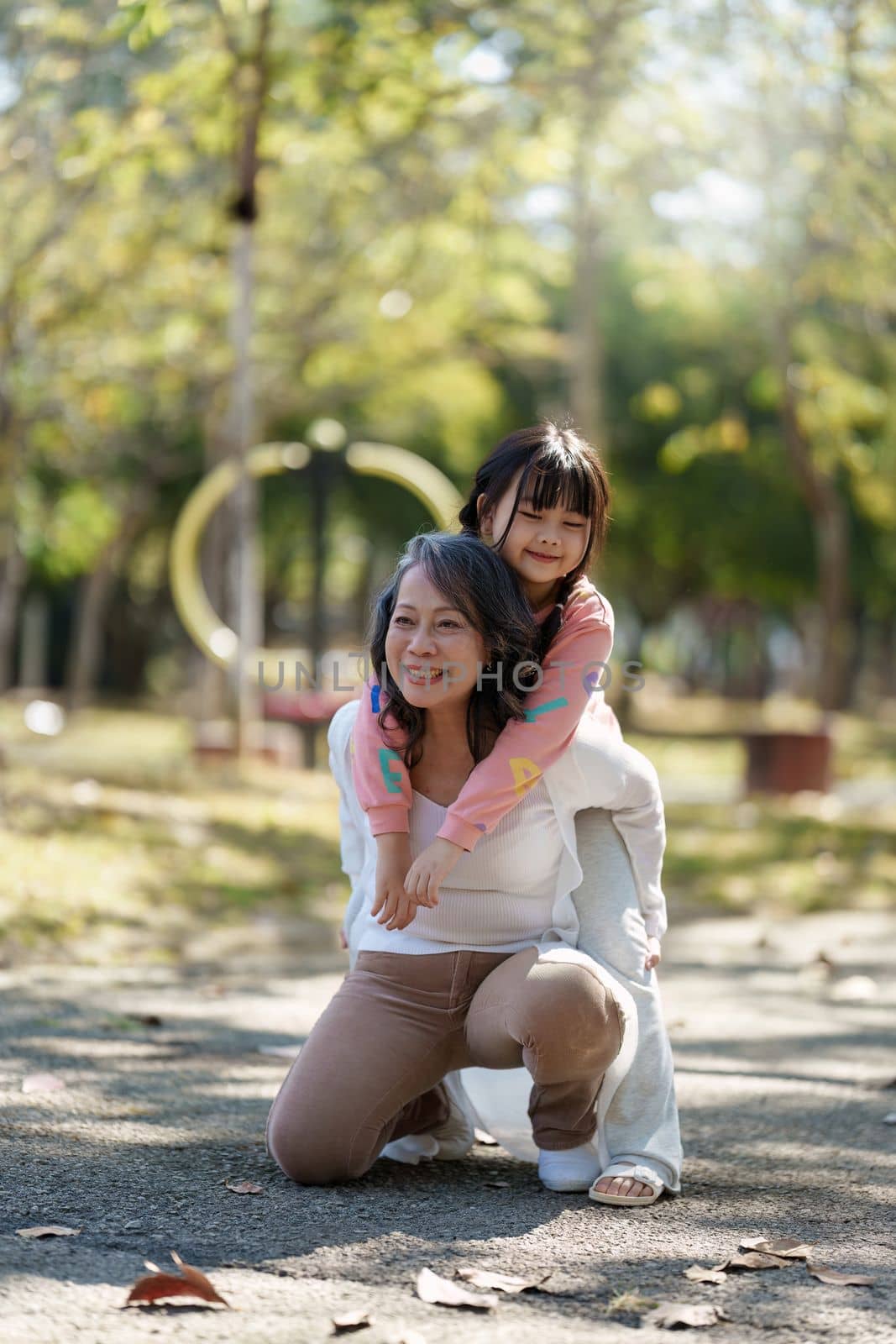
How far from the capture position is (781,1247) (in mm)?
2875

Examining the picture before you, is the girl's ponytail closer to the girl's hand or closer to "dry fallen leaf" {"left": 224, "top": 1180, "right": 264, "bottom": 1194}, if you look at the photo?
the girl's hand

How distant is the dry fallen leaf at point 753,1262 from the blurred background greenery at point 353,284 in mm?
1870

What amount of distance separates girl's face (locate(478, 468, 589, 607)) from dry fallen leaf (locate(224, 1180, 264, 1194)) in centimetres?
130

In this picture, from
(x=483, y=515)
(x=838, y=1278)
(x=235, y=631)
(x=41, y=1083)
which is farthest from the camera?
(x=235, y=631)

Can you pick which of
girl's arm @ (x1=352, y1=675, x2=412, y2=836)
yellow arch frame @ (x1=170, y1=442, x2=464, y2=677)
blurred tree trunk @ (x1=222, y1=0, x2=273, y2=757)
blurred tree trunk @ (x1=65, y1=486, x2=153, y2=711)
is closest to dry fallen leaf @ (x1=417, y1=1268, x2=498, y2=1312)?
girl's arm @ (x1=352, y1=675, x2=412, y2=836)

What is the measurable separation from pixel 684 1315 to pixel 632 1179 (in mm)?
721

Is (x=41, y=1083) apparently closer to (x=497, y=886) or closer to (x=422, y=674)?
(x=497, y=886)

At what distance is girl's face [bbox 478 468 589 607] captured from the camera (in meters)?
3.39

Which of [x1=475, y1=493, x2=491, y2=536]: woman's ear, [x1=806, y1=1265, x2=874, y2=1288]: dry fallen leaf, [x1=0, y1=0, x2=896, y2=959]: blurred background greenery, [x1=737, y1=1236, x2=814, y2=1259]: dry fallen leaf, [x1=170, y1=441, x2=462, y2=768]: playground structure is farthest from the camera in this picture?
[x1=170, y1=441, x2=462, y2=768]: playground structure

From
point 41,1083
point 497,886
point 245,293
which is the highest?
point 245,293

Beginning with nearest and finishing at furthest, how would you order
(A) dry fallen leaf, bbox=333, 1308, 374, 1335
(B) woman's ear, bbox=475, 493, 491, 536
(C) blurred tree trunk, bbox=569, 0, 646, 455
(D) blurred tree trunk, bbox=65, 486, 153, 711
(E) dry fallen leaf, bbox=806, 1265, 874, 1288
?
1. (A) dry fallen leaf, bbox=333, 1308, 374, 1335
2. (E) dry fallen leaf, bbox=806, 1265, 874, 1288
3. (B) woman's ear, bbox=475, 493, 491, 536
4. (C) blurred tree trunk, bbox=569, 0, 646, 455
5. (D) blurred tree trunk, bbox=65, 486, 153, 711

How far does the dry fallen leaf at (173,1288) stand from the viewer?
97.1 inches

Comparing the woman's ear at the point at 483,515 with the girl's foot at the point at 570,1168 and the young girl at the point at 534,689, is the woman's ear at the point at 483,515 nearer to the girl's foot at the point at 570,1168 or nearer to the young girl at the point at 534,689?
the young girl at the point at 534,689

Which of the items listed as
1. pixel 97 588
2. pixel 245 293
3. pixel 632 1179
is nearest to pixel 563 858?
pixel 632 1179
